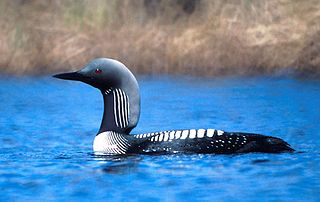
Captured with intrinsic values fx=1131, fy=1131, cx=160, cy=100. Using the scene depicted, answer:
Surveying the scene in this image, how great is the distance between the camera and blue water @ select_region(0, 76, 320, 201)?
704 centimetres

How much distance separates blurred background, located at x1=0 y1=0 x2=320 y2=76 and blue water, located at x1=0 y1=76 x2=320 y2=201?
804 millimetres

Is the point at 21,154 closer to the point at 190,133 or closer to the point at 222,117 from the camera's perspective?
the point at 190,133

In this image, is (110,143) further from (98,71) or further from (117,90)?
(98,71)

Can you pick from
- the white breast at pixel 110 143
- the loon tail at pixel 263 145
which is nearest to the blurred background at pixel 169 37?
the white breast at pixel 110 143

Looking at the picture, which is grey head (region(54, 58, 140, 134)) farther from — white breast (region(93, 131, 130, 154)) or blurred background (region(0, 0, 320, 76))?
blurred background (region(0, 0, 320, 76))

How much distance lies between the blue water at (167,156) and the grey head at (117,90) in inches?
14.3

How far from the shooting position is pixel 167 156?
27.0ft

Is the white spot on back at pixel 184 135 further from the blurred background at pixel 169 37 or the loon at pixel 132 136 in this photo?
the blurred background at pixel 169 37

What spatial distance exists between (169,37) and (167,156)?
11.0 meters

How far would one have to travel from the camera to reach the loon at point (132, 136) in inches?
322

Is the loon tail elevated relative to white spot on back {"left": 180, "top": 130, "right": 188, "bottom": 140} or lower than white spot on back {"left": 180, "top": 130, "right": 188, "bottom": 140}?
lower

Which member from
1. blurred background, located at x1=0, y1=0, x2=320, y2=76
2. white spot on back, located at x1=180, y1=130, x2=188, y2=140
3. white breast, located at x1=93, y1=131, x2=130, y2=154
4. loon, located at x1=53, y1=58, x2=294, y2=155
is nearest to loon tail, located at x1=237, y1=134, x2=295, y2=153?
loon, located at x1=53, y1=58, x2=294, y2=155

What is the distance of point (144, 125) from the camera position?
39.7 feet

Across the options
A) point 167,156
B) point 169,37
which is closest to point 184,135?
point 167,156
